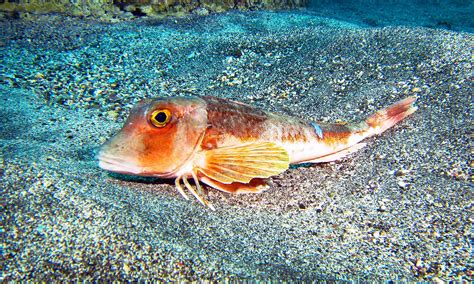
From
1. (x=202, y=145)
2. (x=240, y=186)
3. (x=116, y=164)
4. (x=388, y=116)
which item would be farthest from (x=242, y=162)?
(x=388, y=116)

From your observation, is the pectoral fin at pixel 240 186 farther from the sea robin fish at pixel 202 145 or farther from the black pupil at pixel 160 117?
the black pupil at pixel 160 117

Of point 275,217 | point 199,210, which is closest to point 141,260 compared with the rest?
point 199,210

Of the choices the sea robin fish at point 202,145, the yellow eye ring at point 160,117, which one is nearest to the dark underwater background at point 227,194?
the sea robin fish at point 202,145

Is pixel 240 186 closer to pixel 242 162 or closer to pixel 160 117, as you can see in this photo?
pixel 242 162

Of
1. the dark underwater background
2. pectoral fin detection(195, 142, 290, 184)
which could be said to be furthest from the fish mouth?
pectoral fin detection(195, 142, 290, 184)

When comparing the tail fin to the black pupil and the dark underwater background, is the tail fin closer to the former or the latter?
the dark underwater background
